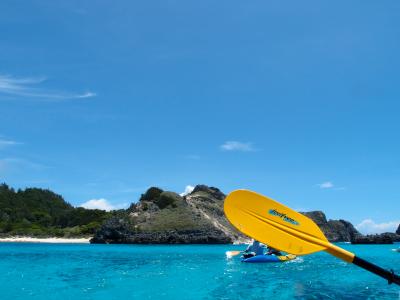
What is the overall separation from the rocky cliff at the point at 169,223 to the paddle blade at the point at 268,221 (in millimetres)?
95751

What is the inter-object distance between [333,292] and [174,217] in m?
104

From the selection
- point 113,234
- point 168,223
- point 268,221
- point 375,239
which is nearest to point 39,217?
point 113,234

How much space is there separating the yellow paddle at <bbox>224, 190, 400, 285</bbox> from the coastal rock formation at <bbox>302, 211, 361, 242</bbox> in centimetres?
16884

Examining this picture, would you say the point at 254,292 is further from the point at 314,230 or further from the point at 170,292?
the point at 314,230

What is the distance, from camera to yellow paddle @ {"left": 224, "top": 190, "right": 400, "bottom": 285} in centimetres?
1370

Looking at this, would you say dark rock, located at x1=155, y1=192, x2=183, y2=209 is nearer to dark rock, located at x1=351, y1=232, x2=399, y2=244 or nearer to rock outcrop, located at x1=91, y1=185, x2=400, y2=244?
rock outcrop, located at x1=91, y1=185, x2=400, y2=244

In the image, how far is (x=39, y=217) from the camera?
158625 millimetres

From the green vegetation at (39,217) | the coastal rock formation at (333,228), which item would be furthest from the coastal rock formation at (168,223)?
the coastal rock formation at (333,228)

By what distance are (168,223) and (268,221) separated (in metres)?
106

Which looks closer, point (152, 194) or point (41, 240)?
point (41, 240)

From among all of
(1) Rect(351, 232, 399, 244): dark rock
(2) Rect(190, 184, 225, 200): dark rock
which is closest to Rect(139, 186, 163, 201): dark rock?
(2) Rect(190, 184, 225, 200): dark rock

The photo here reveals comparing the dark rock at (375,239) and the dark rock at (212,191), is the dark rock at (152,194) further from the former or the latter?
the dark rock at (375,239)

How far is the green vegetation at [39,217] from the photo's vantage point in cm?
12812

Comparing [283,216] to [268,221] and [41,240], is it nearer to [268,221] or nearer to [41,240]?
[268,221]
